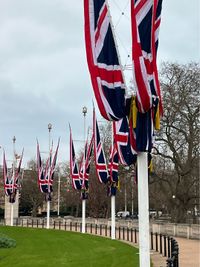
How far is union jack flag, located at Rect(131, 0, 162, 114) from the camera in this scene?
8.48 meters

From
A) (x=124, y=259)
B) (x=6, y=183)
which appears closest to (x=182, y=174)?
(x=6, y=183)

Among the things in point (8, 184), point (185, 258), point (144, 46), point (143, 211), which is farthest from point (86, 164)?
point (144, 46)

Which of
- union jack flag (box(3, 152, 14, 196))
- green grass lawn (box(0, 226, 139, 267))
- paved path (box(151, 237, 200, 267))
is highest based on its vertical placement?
union jack flag (box(3, 152, 14, 196))

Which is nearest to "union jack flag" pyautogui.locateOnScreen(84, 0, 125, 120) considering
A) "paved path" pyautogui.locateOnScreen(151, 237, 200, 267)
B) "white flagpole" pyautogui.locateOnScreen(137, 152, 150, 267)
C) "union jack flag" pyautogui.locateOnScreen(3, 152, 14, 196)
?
"white flagpole" pyautogui.locateOnScreen(137, 152, 150, 267)

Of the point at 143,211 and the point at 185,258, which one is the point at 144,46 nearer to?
the point at 143,211

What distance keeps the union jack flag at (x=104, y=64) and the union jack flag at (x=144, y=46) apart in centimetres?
58

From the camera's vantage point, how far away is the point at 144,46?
8.58 m

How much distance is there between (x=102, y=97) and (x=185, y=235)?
856 inches

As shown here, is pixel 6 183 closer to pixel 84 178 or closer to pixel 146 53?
pixel 84 178

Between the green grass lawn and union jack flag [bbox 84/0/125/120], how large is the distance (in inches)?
315

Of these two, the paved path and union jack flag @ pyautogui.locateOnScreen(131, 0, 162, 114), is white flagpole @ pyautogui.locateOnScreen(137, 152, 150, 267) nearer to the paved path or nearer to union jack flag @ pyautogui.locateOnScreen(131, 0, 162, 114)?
union jack flag @ pyautogui.locateOnScreen(131, 0, 162, 114)

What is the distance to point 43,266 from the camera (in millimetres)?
16188

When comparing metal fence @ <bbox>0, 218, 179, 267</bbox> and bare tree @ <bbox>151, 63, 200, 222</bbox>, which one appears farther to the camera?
bare tree @ <bbox>151, 63, 200, 222</bbox>

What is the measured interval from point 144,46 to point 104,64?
0.99m
